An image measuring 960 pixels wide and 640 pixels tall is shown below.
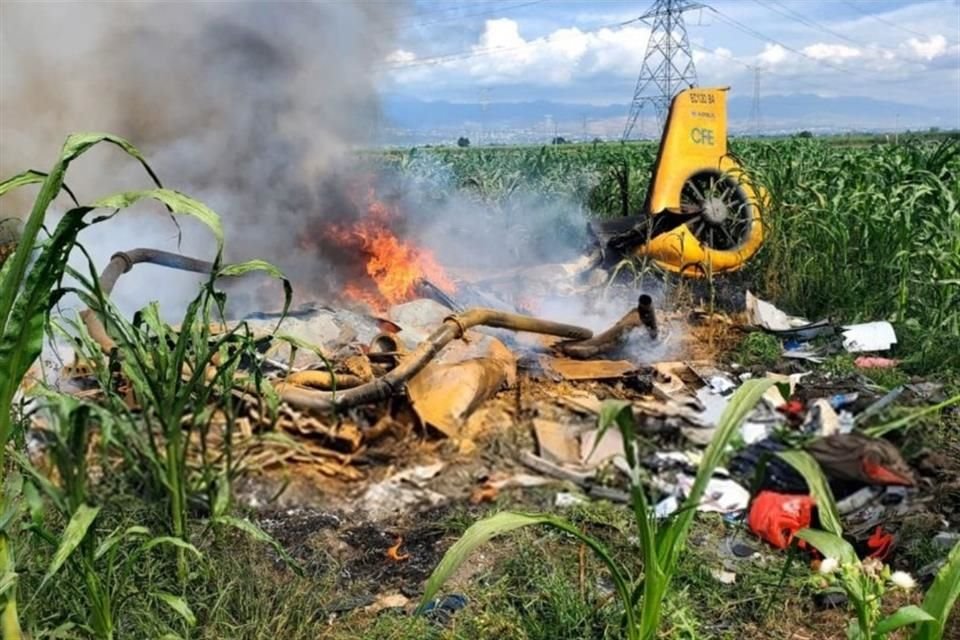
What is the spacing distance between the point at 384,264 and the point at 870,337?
4.18m

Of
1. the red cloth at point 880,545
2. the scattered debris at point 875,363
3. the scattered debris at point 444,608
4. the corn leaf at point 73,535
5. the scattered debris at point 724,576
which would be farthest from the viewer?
the scattered debris at point 875,363

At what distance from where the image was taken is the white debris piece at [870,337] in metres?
5.82

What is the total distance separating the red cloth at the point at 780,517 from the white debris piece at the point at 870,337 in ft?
8.84

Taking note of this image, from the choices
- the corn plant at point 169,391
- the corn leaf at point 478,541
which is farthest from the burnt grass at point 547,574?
the corn leaf at point 478,541

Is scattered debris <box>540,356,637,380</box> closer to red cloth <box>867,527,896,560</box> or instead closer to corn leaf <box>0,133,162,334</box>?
red cloth <box>867,527,896,560</box>

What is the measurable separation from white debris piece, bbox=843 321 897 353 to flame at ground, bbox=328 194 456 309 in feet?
11.0

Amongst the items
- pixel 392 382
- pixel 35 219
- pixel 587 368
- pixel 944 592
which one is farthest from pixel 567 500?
pixel 35 219

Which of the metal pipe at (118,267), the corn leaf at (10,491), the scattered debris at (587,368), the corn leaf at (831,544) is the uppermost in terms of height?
the metal pipe at (118,267)

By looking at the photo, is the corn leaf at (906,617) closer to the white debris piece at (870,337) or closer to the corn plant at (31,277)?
the corn plant at (31,277)

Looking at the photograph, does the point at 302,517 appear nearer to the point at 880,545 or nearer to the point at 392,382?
the point at 392,382

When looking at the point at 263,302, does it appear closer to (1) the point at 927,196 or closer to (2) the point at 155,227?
(2) the point at 155,227

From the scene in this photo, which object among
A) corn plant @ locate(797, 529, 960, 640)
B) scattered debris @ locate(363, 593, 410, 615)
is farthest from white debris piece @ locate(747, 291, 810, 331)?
corn plant @ locate(797, 529, 960, 640)

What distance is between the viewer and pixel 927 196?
703 centimetres

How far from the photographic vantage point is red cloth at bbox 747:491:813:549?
3438mm
